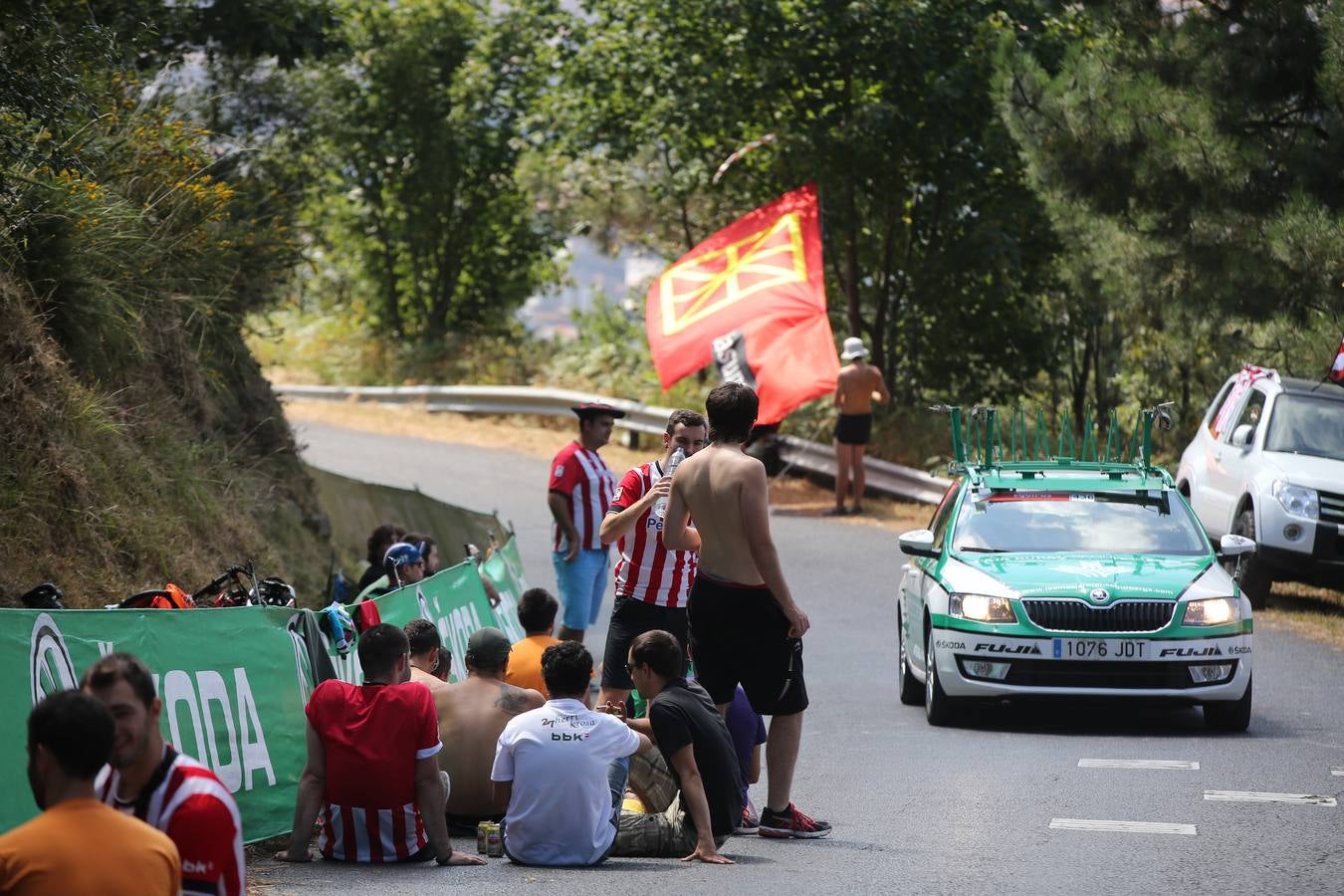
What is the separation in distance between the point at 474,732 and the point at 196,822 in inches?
155

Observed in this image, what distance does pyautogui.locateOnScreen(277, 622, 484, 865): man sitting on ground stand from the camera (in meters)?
8.02

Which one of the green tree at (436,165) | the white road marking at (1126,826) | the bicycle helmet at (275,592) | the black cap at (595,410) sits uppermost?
the green tree at (436,165)

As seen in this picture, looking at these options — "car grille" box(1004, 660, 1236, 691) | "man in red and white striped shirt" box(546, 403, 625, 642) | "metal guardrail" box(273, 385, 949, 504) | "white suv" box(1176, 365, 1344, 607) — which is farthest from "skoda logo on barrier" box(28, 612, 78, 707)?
"metal guardrail" box(273, 385, 949, 504)

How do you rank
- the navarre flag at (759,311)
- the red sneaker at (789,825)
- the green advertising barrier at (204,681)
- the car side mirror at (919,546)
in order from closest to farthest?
1. the green advertising barrier at (204,681)
2. the red sneaker at (789,825)
3. the car side mirror at (919,546)
4. the navarre flag at (759,311)

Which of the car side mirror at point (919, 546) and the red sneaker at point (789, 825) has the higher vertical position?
the car side mirror at point (919, 546)

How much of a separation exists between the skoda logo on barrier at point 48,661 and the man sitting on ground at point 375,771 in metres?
1.11

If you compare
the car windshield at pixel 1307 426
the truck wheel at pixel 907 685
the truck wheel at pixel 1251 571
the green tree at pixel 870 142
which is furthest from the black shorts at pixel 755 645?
the green tree at pixel 870 142

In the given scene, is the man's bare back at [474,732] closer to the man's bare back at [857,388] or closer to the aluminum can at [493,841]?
the aluminum can at [493,841]

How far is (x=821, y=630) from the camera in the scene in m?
15.6

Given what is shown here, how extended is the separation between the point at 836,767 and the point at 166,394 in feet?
21.2

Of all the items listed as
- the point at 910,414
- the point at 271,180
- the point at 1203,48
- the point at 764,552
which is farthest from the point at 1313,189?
the point at 764,552

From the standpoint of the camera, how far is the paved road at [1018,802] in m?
7.66

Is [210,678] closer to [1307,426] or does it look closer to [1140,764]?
[1140,764]

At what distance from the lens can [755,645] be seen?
8430 millimetres
